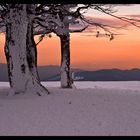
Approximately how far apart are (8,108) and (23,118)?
1724 millimetres

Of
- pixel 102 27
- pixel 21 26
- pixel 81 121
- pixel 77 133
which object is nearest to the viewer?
pixel 77 133

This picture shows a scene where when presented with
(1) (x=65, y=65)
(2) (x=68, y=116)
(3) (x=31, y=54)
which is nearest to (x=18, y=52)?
(3) (x=31, y=54)

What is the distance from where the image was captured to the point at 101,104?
478 inches

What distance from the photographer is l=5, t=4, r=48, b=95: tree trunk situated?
1466 cm

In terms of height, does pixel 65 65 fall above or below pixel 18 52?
below

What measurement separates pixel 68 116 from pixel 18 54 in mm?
5469

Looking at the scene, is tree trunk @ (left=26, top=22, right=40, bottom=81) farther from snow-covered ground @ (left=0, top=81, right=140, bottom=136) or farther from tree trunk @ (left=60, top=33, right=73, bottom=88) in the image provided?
tree trunk @ (left=60, top=33, right=73, bottom=88)

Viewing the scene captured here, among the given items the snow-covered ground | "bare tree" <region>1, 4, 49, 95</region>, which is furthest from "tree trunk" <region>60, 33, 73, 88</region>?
the snow-covered ground

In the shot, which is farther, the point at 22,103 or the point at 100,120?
the point at 22,103

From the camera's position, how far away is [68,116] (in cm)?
1012

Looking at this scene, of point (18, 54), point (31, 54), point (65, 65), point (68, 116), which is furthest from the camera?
point (65, 65)

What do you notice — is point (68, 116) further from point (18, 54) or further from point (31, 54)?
point (31, 54)

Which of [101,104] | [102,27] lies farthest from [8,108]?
[102,27]
